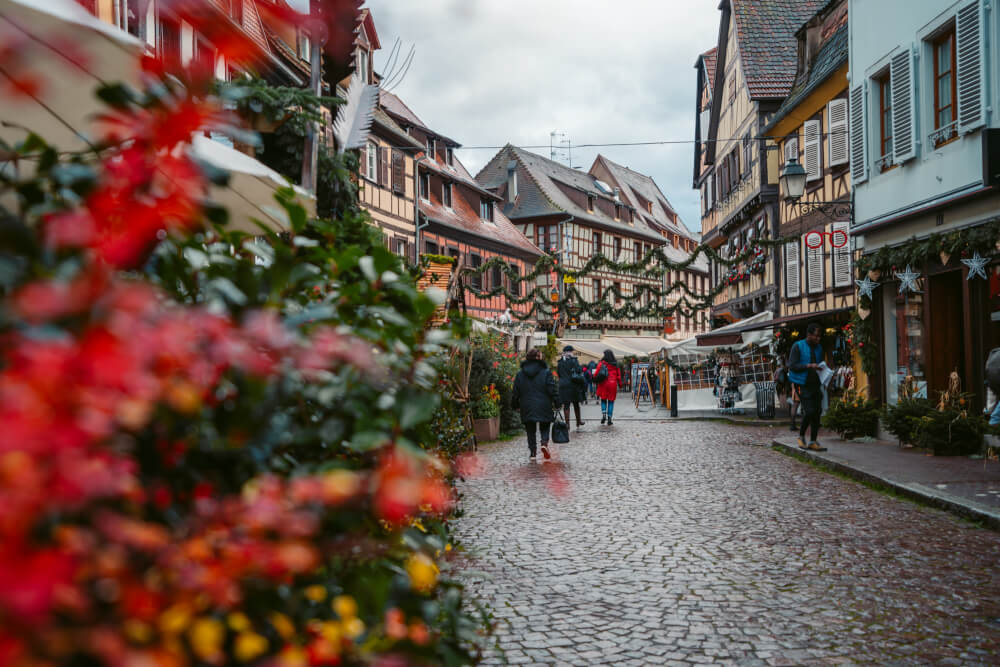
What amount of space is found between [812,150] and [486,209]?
72.9 feet

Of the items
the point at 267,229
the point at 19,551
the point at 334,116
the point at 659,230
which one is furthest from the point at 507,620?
the point at 659,230

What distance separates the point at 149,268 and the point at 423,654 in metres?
1.06

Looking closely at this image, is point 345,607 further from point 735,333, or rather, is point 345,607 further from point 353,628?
point 735,333

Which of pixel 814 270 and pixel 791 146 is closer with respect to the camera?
pixel 814 270

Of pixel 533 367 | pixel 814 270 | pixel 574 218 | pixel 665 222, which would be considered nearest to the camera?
pixel 533 367

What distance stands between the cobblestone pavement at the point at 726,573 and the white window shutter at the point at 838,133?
Result: 11.8 metres

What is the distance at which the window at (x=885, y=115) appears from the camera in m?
14.5

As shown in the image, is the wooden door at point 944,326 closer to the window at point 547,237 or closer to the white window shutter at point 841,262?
the white window shutter at point 841,262

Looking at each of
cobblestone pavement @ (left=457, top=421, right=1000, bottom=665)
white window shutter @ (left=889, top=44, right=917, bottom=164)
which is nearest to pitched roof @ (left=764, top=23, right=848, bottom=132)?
white window shutter @ (left=889, top=44, right=917, bottom=164)

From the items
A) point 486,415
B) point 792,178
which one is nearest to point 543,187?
point 792,178

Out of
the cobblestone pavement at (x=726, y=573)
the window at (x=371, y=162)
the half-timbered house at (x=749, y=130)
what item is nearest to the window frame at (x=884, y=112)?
the cobblestone pavement at (x=726, y=573)

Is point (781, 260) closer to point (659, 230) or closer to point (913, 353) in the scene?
point (913, 353)

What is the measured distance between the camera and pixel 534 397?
41.2ft

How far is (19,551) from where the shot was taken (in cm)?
90
